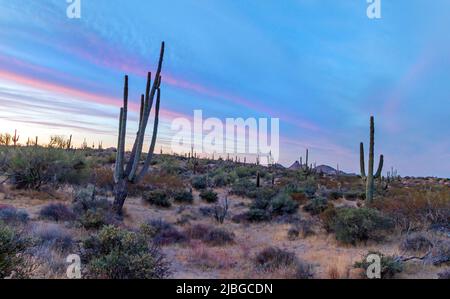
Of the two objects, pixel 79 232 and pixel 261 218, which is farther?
pixel 261 218

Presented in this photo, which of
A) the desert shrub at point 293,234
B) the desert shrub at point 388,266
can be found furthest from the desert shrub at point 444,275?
the desert shrub at point 293,234

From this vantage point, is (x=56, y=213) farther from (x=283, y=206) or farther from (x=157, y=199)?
(x=283, y=206)

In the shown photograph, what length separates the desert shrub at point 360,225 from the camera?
11.1 meters

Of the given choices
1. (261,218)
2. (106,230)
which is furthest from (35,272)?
(261,218)

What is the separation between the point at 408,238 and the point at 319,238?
291 centimetres

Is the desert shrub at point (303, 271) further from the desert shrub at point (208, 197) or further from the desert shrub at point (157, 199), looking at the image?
the desert shrub at point (208, 197)

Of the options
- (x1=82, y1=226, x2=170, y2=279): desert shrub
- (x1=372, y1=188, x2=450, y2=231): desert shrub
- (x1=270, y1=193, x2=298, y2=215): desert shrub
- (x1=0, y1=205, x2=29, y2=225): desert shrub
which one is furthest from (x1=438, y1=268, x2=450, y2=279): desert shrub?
(x1=270, y1=193, x2=298, y2=215): desert shrub

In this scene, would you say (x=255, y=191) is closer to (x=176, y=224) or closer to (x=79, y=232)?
(x=176, y=224)

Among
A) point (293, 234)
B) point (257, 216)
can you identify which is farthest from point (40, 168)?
point (293, 234)

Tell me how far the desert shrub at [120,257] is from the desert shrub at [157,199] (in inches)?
400

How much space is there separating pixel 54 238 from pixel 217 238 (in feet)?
15.7

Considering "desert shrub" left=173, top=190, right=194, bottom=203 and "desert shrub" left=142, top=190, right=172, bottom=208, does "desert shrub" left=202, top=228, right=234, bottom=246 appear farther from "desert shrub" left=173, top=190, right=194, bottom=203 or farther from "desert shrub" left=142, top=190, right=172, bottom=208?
"desert shrub" left=173, top=190, right=194, bottom=203

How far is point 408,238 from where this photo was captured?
33.0 ft

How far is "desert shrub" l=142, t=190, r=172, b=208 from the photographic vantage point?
1764 cm
